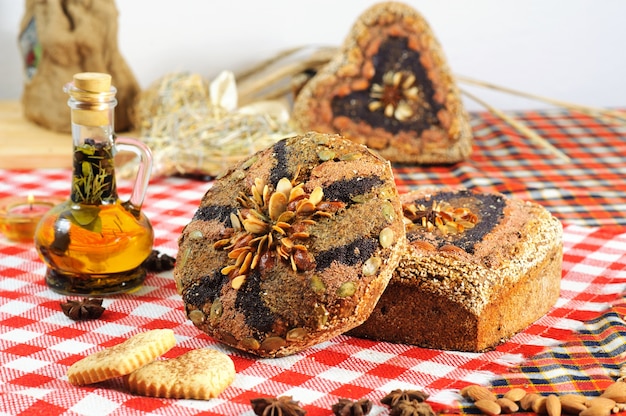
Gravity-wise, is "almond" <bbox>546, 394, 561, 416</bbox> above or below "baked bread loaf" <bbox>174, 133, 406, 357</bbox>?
below

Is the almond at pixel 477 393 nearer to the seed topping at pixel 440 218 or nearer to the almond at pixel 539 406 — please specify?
the almond at pixel 539 406

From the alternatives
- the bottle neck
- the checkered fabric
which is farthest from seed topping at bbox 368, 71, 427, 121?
the bottle neck

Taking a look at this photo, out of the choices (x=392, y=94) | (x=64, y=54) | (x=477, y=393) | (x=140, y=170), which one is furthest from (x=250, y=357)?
(x=64, y=54)

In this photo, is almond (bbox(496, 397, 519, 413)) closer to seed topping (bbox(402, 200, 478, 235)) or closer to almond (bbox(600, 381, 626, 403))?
almond (bbox(600, 381, 626, 403))

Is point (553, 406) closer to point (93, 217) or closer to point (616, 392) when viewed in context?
point (616, 392)

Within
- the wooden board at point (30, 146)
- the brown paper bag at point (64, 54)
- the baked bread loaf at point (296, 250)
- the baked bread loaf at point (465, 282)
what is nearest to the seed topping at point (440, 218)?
the baked bread loaf at point (465, 282)

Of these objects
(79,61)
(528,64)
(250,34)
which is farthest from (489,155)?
(79,61)
